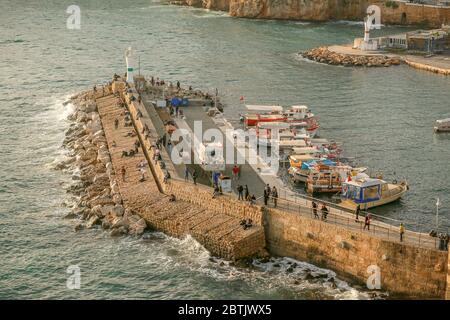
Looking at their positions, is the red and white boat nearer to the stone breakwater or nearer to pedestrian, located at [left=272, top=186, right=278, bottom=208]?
the stone breakwater

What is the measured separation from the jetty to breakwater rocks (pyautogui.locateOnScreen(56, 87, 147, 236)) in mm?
76

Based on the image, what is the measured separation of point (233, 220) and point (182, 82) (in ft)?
153

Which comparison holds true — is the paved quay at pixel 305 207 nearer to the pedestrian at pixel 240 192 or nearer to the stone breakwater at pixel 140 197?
the pedestrian at pixel 240 192

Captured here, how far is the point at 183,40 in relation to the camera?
121312 mm

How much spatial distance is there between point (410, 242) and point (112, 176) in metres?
23.1

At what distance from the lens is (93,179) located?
56.5 m

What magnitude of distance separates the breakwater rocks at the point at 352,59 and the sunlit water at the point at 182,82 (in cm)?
259

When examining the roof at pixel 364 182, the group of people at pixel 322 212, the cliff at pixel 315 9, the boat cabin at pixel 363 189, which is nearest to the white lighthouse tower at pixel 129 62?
the boat cabin at pixel 363 189

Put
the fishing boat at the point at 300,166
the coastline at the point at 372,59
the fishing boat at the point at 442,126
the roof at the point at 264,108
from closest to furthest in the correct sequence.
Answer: the fishing boat at the point at 300,166 < the fishing boat at the point at 442,126 < the roof at the point at 264,108 < the coastline at the point at 372,59

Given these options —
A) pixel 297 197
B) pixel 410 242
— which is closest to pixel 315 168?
pixel 297 197

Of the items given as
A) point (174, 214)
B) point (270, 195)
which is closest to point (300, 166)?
point (270, 195)

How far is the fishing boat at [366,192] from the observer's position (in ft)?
169

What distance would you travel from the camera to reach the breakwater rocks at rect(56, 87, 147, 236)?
160 ft

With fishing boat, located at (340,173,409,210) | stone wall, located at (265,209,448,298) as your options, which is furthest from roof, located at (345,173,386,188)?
stone wall, located at (265,209,448,298)
